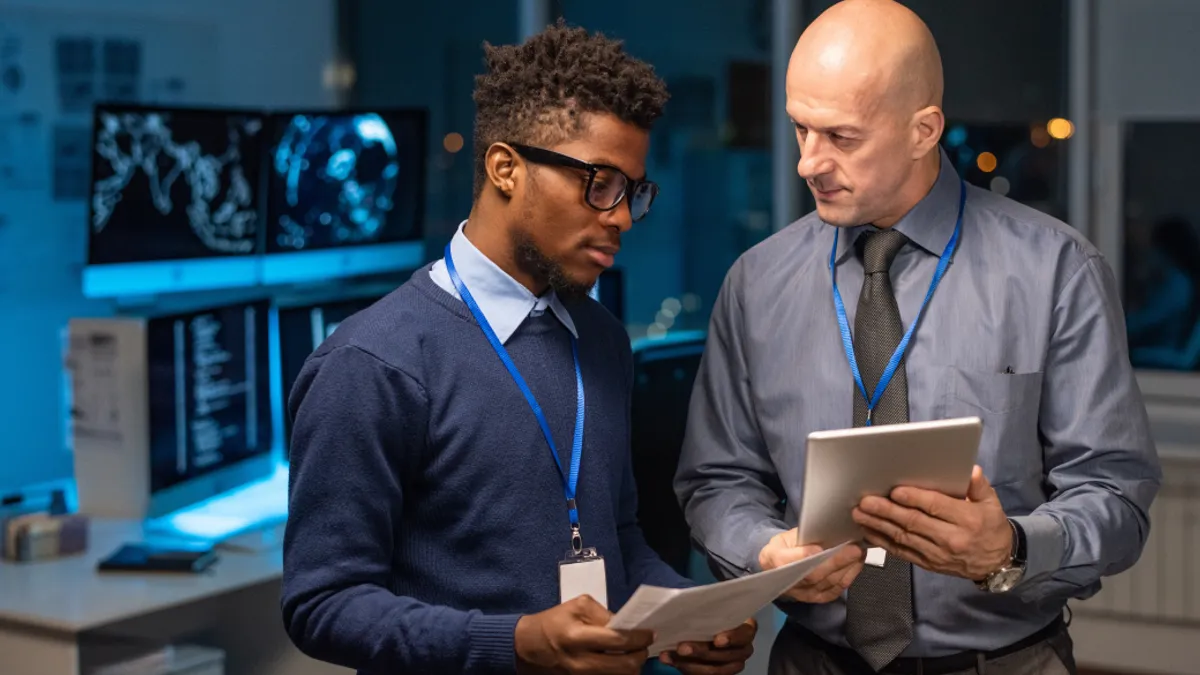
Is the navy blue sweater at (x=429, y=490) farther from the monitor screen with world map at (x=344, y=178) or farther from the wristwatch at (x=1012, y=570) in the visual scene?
→ the monitor screen with world map at (x=344, y=178)

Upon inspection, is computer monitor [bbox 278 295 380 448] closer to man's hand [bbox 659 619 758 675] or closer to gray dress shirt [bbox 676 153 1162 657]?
gray dress shirt [bbox 676 153 1162 657]

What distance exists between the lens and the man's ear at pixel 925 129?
1.77 metres

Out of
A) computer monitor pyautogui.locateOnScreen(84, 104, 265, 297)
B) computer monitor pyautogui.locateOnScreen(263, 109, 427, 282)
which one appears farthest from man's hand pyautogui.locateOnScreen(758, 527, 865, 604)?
computer monitor pyautogui.locateOnScreen(263, 109, 427, 282)

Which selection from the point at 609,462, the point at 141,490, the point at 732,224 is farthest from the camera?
the point at 732,224

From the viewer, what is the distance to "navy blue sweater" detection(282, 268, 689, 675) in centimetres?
149

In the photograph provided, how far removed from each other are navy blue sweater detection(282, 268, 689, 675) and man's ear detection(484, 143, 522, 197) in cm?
14

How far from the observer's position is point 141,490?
320 cm

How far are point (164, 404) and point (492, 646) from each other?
72.6 inches

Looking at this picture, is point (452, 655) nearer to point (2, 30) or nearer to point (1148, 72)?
point (2, 30)

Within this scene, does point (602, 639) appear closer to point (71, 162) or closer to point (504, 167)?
point (504, 167)

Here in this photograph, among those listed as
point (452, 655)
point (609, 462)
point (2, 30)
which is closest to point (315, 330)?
point (2, 30)

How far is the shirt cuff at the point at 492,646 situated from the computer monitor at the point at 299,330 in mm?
1846

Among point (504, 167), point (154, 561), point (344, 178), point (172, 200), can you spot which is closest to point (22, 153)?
point (172, 200)

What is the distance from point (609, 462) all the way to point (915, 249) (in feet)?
1.63
